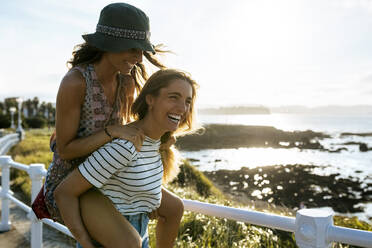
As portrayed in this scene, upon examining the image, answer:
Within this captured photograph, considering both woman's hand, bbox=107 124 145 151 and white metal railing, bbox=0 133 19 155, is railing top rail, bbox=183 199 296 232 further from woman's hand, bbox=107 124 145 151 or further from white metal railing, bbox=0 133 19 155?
white metal railing, bbox=0 133 19 155

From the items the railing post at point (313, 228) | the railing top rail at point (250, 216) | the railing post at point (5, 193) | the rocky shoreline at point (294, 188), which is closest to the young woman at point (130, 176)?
the railing top rail at point (250, 216)

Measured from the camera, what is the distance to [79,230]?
1554 millimetres

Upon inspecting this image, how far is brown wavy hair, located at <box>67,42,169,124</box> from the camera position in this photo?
194 centimetres

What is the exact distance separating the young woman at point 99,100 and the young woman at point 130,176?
0.05m

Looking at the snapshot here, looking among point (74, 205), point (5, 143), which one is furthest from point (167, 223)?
point (5, 143)

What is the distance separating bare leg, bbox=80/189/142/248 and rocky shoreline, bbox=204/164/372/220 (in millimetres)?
19078

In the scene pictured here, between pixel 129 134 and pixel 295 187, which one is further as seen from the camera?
pixel 295 187

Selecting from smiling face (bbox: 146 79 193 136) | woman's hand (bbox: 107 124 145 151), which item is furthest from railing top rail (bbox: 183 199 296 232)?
woman's hand (bbox: 107 124 145 151)

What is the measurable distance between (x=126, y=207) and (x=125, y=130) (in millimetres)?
370

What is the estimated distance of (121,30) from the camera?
1.70 m

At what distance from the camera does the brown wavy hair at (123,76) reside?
1.94 m

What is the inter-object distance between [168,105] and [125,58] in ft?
1.03

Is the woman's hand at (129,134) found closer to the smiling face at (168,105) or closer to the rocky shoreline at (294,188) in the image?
the smiling face at (168,105)

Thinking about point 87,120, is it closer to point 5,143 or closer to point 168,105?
point 168,105
